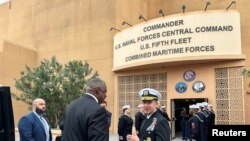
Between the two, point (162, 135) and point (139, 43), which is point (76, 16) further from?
point (162, 135)

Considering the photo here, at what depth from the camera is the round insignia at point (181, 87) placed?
1808 centimetres

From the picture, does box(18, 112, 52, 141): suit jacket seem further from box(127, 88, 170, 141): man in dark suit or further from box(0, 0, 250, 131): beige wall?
box(0, 0, 250, 131): beige wall

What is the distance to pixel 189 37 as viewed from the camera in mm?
16859

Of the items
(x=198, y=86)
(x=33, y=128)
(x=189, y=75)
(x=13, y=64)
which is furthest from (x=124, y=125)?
(x=13, y=64)

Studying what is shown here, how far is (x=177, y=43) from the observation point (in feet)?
56.2

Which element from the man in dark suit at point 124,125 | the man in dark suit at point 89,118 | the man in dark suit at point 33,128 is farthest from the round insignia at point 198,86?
the man in dark suit at point 89,118

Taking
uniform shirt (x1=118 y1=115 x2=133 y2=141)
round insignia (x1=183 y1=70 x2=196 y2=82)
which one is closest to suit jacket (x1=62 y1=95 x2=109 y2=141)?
uniform shirt (x1=118 y1=115 x2=133 y2=141)

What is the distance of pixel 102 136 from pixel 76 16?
2200 centimetres

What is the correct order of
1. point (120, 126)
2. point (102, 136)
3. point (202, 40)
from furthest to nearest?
1. point (202, 40)
2. point (120, 126)
3. point (102, 136)

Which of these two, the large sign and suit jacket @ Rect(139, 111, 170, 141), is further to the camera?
the large sign

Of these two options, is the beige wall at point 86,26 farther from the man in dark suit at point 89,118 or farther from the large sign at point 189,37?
the man in dark suit at point 89,118

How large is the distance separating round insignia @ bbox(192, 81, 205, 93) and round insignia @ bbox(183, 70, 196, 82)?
351 mm

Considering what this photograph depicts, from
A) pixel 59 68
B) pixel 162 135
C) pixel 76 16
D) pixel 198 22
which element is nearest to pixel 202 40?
pixel 198 22

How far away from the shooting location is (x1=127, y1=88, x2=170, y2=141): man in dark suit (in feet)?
12.9
